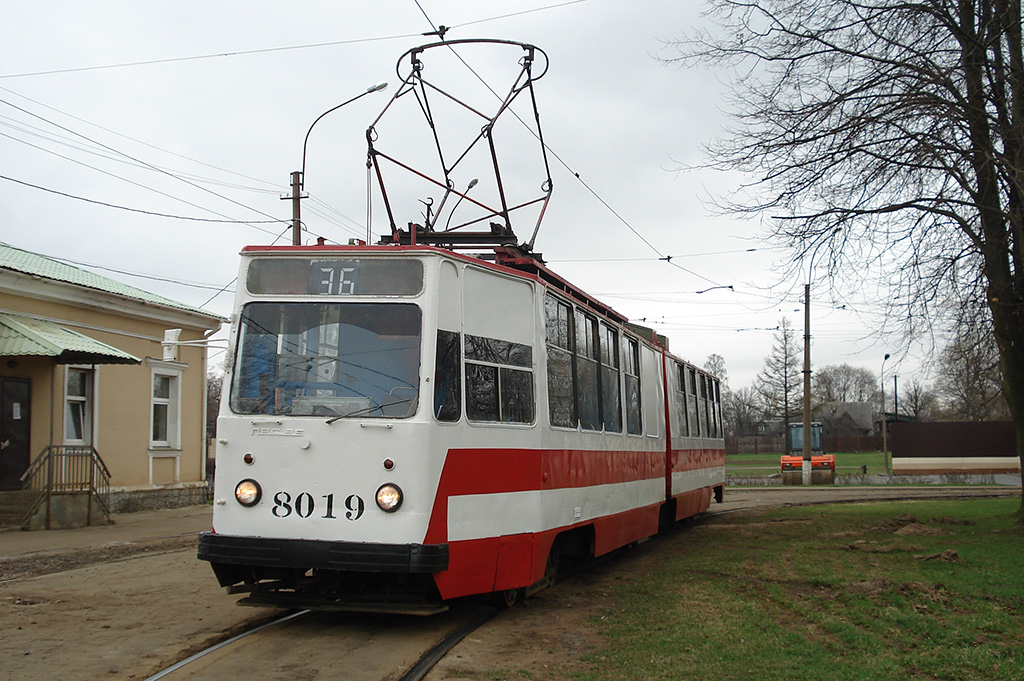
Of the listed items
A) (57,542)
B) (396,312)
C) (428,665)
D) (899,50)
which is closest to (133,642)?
(428,665)

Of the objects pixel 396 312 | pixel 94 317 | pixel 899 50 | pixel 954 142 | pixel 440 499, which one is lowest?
pixel 440 499

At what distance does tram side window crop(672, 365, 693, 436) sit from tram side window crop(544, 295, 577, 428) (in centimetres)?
598

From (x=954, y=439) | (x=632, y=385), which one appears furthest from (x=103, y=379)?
(x=954, y=439)

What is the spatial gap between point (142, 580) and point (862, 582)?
7.60m

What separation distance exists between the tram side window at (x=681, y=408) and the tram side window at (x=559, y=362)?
598cm

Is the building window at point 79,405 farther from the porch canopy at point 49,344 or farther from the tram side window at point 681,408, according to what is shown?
the tram side window at point 681,408

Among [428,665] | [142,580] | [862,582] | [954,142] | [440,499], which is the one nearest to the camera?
[428,665]

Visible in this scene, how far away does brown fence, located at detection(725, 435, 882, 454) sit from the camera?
275 ft

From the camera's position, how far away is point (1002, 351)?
1469 centimetres

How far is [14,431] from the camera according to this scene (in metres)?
17.3

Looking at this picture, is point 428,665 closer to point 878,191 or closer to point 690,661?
point 690,661

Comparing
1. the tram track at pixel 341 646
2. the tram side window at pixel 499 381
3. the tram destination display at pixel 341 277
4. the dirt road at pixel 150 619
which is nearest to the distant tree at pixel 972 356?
the dirt road at pixel 150 619

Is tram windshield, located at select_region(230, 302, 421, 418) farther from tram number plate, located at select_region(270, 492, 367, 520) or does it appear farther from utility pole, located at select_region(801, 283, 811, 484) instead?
utility pole, located at select_region(801, 283, 811, 484)

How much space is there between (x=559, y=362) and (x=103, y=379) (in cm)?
1412
